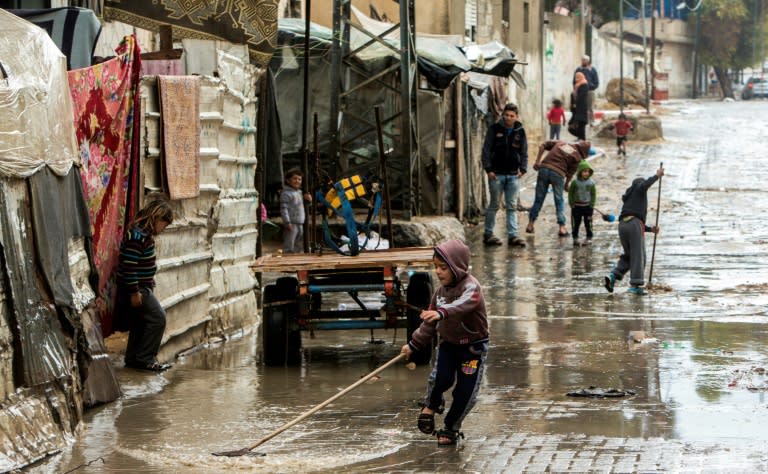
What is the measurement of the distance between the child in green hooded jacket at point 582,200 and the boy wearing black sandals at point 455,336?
13.2 m

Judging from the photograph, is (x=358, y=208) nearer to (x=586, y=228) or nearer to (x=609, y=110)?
(x=586, y=228)

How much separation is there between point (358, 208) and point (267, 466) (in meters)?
14.2

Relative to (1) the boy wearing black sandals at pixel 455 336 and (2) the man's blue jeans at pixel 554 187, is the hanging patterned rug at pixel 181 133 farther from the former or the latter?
(2) the man's blue jeans at pixel 554 187

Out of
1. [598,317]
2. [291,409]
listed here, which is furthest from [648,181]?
[291,409]

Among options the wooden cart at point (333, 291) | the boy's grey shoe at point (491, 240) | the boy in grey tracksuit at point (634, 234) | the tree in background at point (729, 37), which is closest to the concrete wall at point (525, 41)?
the boy's grey shoe at point (491, 240)

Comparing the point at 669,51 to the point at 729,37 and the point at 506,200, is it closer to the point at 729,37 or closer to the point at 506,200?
the point at 729,37

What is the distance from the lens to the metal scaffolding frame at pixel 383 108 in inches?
778

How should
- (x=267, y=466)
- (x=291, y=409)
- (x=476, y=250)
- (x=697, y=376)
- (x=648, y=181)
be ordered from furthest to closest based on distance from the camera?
(x=476, y=250) → (x=648, y=181) → (x=697, y=376) → (x=291, y=409) → (x=267, y=466)

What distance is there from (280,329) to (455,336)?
3.03 metres

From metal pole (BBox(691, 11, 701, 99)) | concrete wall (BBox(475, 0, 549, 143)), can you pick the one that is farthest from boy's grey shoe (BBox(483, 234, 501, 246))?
metal pole (BBox(691, 11, 701, 99))

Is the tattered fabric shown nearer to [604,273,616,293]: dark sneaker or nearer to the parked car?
[604,273,616,293]: dark sneaker

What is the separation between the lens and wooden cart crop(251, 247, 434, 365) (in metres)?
10.5

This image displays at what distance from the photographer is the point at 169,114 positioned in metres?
11.4

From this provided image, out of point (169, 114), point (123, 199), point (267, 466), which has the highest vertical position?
point (169, 114)
